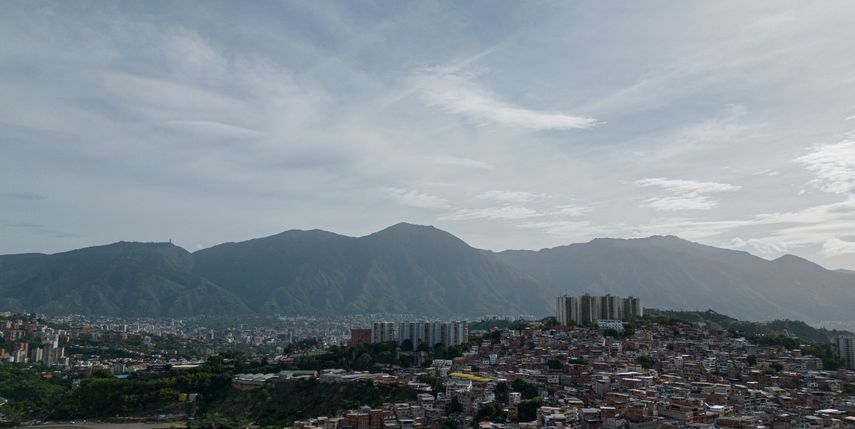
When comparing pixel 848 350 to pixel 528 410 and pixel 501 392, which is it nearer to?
pixel 501 392

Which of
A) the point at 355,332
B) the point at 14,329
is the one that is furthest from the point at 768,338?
the point at 14,329

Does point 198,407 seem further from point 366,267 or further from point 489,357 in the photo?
point 366,267

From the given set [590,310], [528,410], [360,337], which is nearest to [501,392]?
[528,410]

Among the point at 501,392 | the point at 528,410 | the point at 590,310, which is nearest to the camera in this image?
the point at 528,410

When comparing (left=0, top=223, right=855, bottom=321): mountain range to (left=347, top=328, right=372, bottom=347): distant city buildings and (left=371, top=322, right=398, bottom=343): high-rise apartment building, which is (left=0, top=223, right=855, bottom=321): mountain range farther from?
(left=371, top=322, right=398, bottom=343): high-rise apartment building

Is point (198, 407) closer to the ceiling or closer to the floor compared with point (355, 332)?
closer to the floor

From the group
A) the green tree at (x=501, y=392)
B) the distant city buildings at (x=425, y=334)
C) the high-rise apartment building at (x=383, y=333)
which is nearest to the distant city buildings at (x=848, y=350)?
the green tree at (x=501, y=392)

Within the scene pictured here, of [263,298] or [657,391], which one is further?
[263,298]
